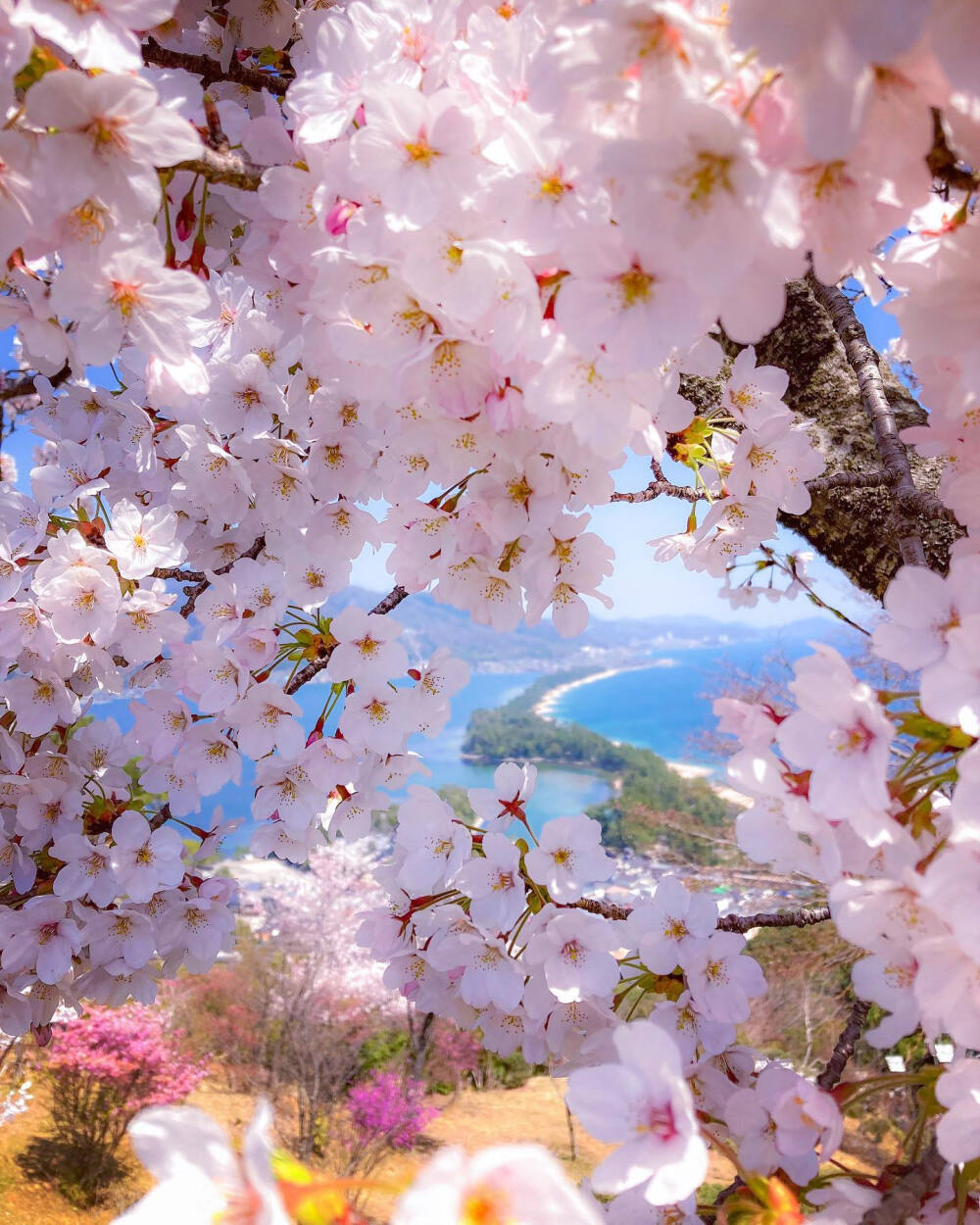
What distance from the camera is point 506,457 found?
2.49 feet

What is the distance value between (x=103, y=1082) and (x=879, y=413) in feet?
20.9

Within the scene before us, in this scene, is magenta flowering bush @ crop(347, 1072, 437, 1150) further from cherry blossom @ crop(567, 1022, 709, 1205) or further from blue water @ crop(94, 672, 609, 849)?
cherry blossom @ crop(567, 1022, 709, 1205)

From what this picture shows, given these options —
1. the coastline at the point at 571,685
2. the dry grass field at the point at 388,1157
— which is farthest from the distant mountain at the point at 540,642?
the dry grass field at the point at 388,1157

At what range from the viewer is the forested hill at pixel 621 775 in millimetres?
8148

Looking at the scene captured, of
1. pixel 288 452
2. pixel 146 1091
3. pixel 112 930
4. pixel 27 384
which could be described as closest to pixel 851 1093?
pixel 288 452

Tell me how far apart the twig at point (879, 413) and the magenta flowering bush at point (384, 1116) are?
19.0 feet

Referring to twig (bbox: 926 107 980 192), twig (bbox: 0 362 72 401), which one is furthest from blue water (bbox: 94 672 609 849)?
twig (bbox: 926 107 980 192)

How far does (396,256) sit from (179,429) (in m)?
0.72

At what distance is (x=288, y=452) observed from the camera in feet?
3.99

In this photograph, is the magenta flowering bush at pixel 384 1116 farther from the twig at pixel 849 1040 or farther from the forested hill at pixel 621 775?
the twig at pixel 849 1040

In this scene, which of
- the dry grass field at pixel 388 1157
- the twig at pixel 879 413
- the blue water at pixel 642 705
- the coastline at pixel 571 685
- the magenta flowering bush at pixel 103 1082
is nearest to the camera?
the twig at pixel 879 413

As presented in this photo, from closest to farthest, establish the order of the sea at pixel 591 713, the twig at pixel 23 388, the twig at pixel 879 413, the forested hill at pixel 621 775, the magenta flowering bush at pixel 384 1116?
the twig at pixel 879 413 < the twig at pixel 23 388 < the magenta flowering bush at pixel 384 1116 < the forested hill at pixel 621 775 < the sea at pixel 591 713

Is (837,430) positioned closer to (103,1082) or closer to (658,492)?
(658,492)

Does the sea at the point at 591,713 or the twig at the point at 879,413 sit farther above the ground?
the sea at the point at 591,713
